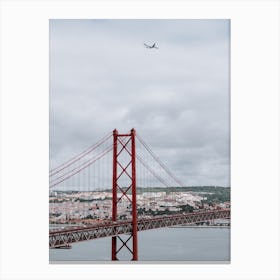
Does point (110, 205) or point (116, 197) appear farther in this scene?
point (116, 197)

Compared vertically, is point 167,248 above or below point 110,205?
below

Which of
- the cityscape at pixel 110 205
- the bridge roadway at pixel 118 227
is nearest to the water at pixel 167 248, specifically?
the bridge roadway at pixel 118 227

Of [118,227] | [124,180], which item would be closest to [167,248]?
[118,227]

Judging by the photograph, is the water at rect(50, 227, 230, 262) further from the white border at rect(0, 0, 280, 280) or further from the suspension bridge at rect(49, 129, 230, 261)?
the white border at rect(0, 0, 280, 280)

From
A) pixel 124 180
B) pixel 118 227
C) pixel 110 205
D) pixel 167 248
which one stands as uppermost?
pixel 124 180

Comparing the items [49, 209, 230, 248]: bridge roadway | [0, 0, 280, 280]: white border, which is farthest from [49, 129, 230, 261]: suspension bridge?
[0, 0, 280, 280]: white border
